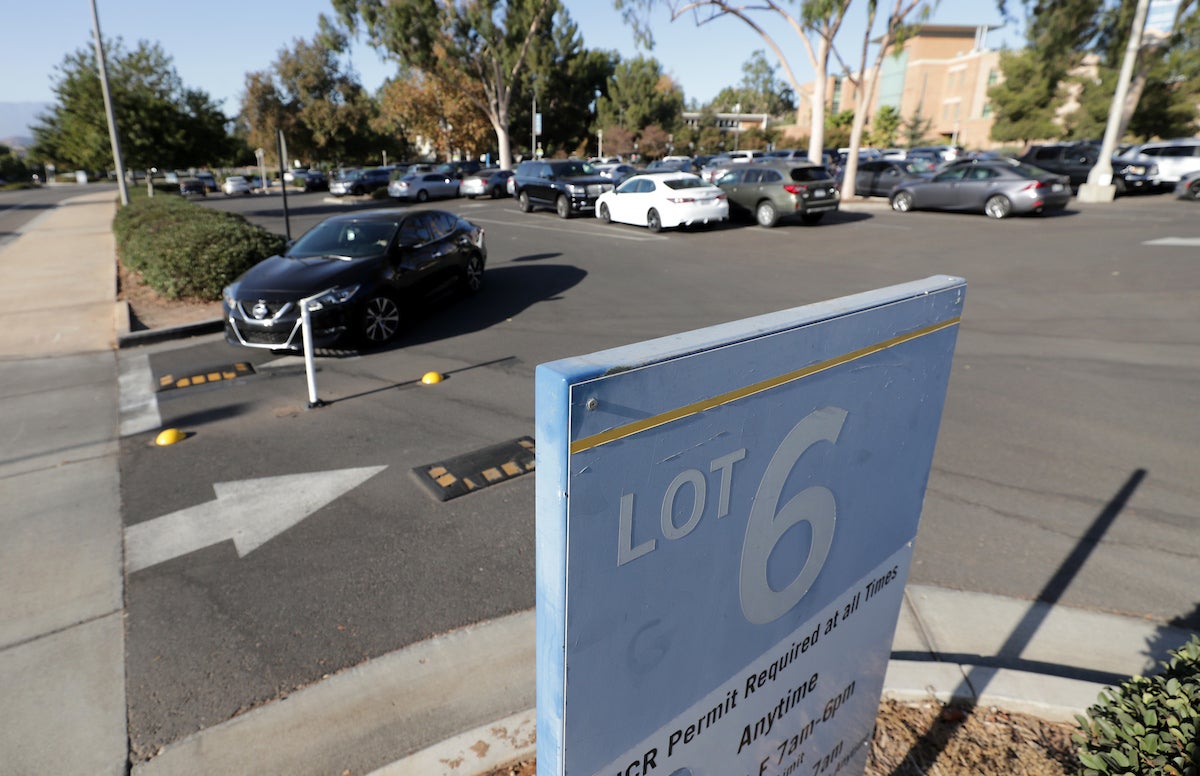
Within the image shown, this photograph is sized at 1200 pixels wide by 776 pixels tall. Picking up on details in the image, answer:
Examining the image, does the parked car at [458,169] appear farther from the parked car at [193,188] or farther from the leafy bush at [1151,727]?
the leafy bush at [1151,727]

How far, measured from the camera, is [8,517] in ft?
16.7

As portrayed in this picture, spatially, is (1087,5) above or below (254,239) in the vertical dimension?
above

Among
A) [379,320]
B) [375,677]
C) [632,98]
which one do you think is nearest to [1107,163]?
[379,320]

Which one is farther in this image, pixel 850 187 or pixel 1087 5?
pixel 1087 5

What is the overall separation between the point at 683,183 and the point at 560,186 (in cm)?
569

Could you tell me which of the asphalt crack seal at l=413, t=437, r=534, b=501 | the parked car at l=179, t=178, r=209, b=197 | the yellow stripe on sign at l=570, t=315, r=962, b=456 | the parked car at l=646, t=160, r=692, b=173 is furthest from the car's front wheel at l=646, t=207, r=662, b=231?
the parked car at l=179, t=178, r=209, b=197

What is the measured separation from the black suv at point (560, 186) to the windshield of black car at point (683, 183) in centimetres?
433

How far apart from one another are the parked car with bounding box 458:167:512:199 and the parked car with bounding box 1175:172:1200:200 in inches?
994

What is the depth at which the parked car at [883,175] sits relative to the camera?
83.6 feet

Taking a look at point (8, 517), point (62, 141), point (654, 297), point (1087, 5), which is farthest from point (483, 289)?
point (1087, 5)

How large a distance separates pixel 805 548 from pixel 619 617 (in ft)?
2.06

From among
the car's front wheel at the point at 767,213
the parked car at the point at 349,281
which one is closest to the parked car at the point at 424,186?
the car's front wheel at the point at 767,213

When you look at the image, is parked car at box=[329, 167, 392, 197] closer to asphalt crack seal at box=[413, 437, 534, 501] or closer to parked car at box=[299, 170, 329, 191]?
parked car at box=[299, 170, 329, 191]

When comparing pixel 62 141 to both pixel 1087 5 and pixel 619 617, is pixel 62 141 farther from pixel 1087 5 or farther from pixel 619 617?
pixel 1087 5
